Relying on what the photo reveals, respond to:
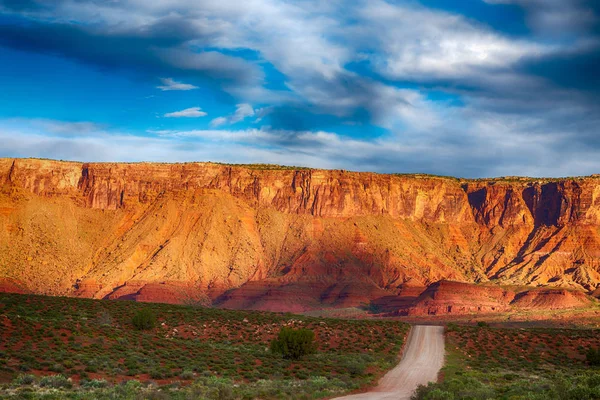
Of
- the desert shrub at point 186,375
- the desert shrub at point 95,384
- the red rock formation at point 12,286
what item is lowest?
the red rock formation at point 12,286

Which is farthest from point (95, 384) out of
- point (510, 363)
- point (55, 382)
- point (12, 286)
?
point (12, 286)

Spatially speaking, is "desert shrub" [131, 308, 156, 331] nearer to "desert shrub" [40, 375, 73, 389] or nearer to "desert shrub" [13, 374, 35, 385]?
"desert shrub" [40, 375, 73, 389]

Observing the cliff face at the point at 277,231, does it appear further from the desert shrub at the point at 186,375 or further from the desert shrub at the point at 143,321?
the desert shrub at the point at 186,375

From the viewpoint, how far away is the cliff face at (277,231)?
129 metres

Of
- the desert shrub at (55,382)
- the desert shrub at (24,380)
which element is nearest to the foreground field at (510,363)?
the desert shrub at (55,382)

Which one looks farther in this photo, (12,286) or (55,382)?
(12,286)

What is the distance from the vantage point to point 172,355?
44.4 meters

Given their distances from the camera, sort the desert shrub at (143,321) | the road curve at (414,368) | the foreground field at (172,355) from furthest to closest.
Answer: the desert shrub at (143,321)
the road curve at (414,368)
the foreground field at (172,355)

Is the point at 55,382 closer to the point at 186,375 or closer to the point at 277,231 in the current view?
the point at 186,375

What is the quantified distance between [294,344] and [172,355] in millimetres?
7771

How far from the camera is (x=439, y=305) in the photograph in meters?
114

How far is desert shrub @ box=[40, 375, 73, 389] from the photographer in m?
31.4

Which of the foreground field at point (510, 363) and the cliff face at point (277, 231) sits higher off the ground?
the cliff face at point (277, 231)

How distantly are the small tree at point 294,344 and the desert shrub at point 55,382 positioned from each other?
1780cm
